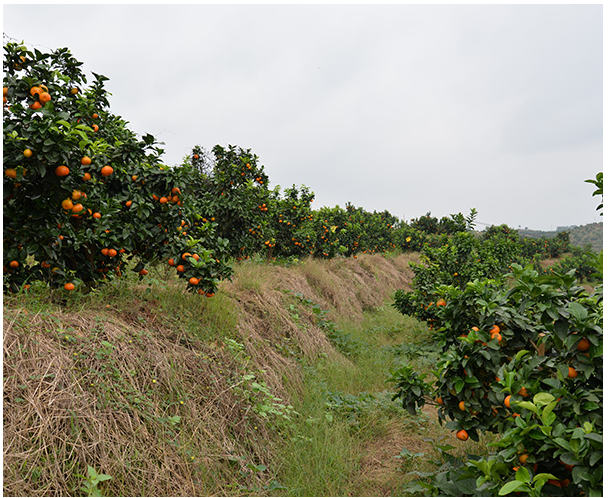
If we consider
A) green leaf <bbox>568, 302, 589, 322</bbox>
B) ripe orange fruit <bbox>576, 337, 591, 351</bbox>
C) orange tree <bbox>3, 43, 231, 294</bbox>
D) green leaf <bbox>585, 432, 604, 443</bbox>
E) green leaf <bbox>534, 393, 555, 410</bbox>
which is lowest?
green leaf <bbox>585, 432, 604, 443</bbox>

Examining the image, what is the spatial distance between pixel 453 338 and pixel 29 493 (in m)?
2.71

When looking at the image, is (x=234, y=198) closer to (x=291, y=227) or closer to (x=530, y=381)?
(x=291, y=227)

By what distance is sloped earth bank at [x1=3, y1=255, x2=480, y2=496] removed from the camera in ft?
7.29

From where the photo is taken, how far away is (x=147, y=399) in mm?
2736

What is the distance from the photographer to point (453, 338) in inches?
103

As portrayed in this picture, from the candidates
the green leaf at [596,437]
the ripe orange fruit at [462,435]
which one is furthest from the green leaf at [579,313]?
the ripe orange fruit at [462,435]

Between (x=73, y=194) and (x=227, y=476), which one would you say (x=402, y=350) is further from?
(x=73, y=194)

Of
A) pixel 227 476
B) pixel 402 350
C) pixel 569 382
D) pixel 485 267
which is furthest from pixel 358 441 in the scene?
pixel 485 267

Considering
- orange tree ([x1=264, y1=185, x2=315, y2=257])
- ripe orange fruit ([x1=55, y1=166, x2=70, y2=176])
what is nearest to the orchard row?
ripe orange fruit ([x1=55, y1=166, x2=70, y2=176])

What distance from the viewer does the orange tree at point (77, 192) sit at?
8.99ft

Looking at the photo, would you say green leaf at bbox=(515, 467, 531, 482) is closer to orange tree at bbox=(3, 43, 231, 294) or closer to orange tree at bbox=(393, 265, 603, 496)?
orange tree at bbox=(393, 265, 603, 496)

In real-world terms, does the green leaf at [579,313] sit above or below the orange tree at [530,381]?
above

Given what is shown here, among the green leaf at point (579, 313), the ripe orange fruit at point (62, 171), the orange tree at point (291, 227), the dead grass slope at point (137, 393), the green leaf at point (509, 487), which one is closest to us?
the green leaf at point (509, 487)

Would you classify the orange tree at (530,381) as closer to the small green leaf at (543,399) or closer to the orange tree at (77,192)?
the small green leaf at (543,399)
